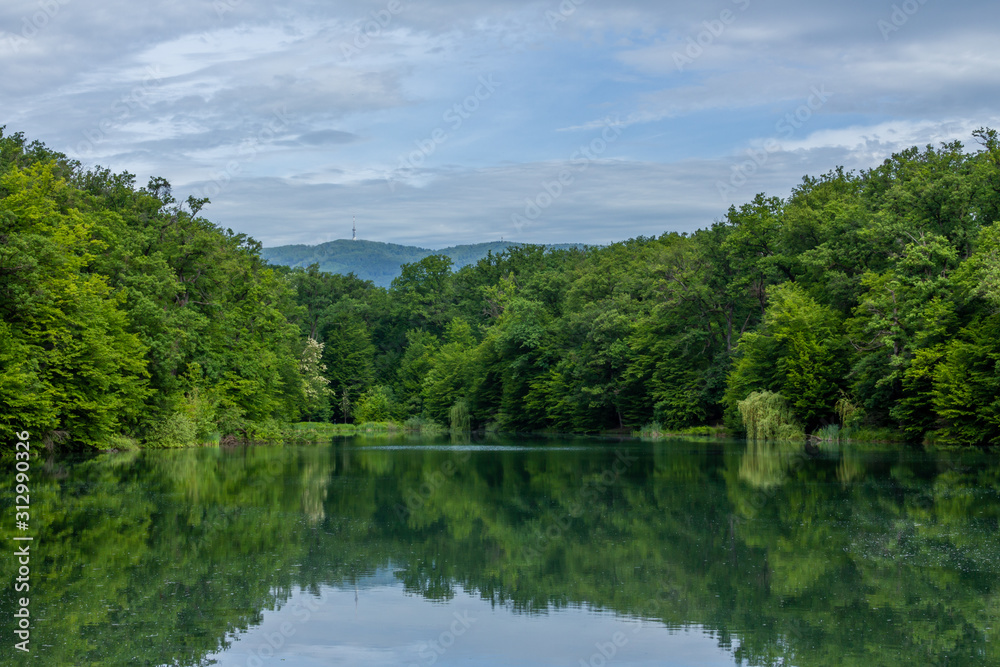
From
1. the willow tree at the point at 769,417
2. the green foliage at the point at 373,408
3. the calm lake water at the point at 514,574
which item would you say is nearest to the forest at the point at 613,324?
the willow tree at the point at 769,417

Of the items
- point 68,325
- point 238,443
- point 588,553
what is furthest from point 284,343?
point 588,553

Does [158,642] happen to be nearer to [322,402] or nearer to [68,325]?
[68,325]

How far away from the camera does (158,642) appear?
353 inches

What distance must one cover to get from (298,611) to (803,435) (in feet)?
133

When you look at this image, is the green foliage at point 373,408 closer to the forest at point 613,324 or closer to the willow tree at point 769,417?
the forest at point 613,324

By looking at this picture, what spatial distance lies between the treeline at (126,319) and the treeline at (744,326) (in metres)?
19.3

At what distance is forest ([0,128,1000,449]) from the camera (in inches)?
1391

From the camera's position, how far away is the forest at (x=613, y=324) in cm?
3534

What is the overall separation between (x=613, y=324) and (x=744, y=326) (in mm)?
9015

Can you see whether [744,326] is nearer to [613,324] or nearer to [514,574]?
[613,324]

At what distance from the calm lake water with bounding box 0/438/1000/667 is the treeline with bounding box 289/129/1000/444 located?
708 inches

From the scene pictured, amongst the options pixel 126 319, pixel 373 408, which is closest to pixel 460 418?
pixel 373 408

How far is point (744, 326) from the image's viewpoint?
60969 millimetres

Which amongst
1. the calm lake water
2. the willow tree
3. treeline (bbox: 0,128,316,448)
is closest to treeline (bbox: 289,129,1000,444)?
the willow tree
